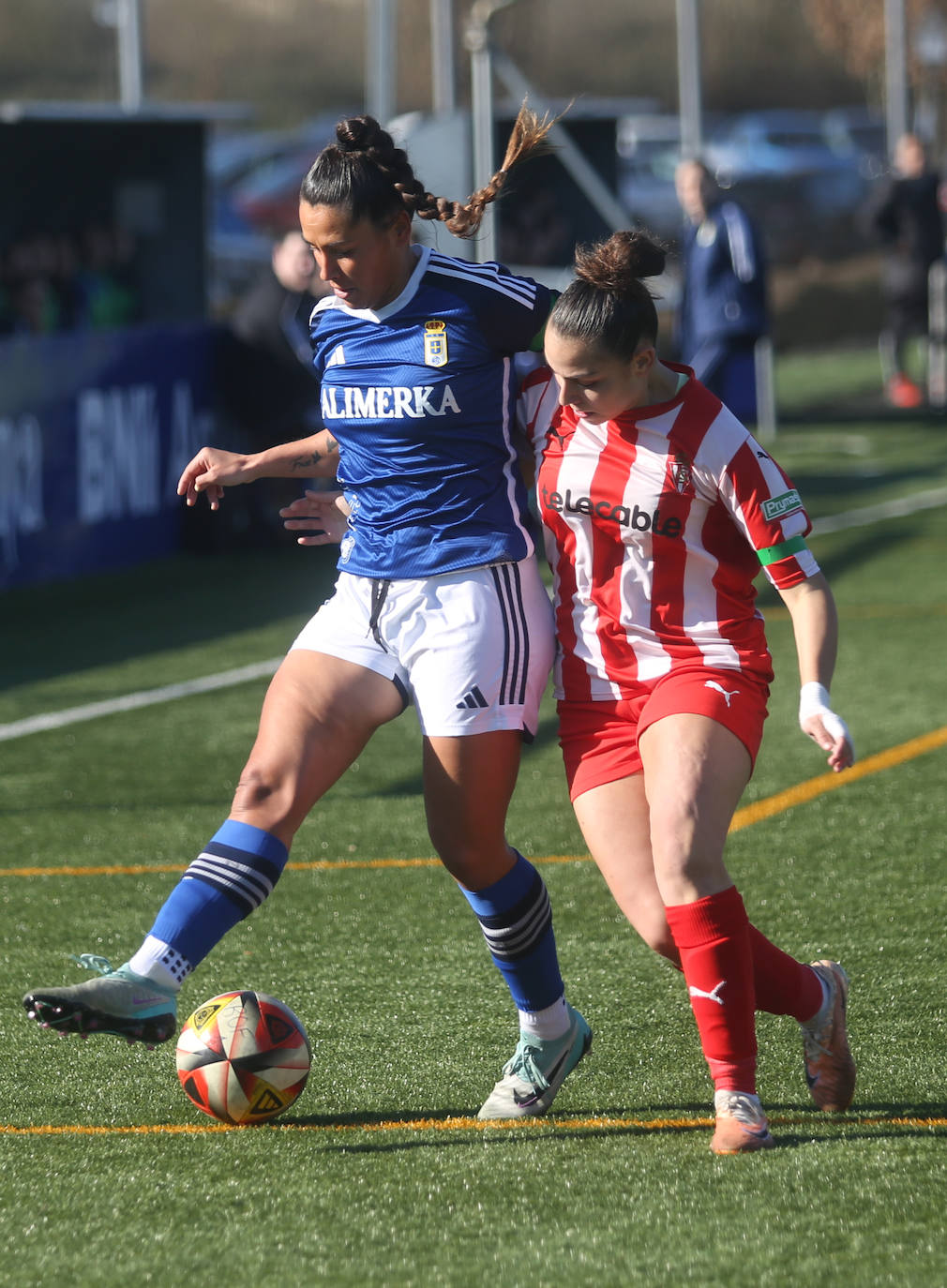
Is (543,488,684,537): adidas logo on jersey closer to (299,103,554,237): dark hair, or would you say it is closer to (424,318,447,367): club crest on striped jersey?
(424,318,447,367): club crest on striped jersey

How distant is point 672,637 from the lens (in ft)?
12.8

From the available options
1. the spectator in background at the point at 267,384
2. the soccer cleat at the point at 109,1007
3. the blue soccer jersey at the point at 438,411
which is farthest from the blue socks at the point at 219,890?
the spectator in background at the point at 267,384

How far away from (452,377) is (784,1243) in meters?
1.73

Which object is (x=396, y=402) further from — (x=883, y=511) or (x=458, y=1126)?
(x=883, y=511)

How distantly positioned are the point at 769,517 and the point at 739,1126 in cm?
113

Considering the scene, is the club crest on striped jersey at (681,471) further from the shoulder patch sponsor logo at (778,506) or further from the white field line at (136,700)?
the white field line at (136,700)

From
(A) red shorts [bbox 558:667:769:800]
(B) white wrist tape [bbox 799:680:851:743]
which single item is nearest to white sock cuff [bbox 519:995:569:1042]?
(A) red shorts [bbox 558:667:769:800]

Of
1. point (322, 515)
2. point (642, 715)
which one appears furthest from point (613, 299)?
point (322, 515)

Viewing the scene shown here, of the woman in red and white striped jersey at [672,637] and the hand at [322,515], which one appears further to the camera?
the hand at [322,515]

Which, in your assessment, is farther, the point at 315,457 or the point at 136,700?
the point at 136,700

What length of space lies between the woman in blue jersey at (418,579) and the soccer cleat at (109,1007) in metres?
0.15

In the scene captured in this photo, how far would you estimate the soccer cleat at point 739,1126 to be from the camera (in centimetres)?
369

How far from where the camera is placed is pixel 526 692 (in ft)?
13.0

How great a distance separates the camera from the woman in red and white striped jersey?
3.69 metres
